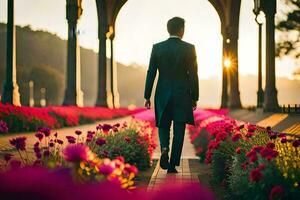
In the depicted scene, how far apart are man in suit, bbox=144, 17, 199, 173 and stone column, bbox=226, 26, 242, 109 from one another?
2180cm

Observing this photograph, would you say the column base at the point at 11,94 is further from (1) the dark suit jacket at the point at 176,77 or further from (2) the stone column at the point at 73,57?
(1) the dark suit jacket at the point at 176,77

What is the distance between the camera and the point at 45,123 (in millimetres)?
16656

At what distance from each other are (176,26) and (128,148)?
2139 mm

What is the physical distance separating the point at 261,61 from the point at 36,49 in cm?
9575

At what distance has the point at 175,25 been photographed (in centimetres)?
712

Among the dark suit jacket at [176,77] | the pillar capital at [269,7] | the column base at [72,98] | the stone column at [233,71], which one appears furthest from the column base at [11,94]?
the stone column at [233,71]

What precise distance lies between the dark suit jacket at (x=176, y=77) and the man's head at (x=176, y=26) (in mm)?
98

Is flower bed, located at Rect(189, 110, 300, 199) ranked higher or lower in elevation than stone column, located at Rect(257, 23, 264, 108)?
lower

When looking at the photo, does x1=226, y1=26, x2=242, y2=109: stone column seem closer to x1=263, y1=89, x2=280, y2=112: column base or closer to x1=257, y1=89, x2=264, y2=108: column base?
x1=257, y1=89, x2=264, y2=108: column base

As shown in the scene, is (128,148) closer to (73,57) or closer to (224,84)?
(73,57)

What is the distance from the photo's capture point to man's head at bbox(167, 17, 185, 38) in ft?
23.3

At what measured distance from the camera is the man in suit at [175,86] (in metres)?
7.06

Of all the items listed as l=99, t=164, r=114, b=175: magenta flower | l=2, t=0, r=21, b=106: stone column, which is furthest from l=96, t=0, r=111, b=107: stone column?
l=99, t=164, r=114, b=175: magenta flower

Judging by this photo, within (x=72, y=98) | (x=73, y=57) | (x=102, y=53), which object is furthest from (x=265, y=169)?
Answer: (x=102, y=53)
